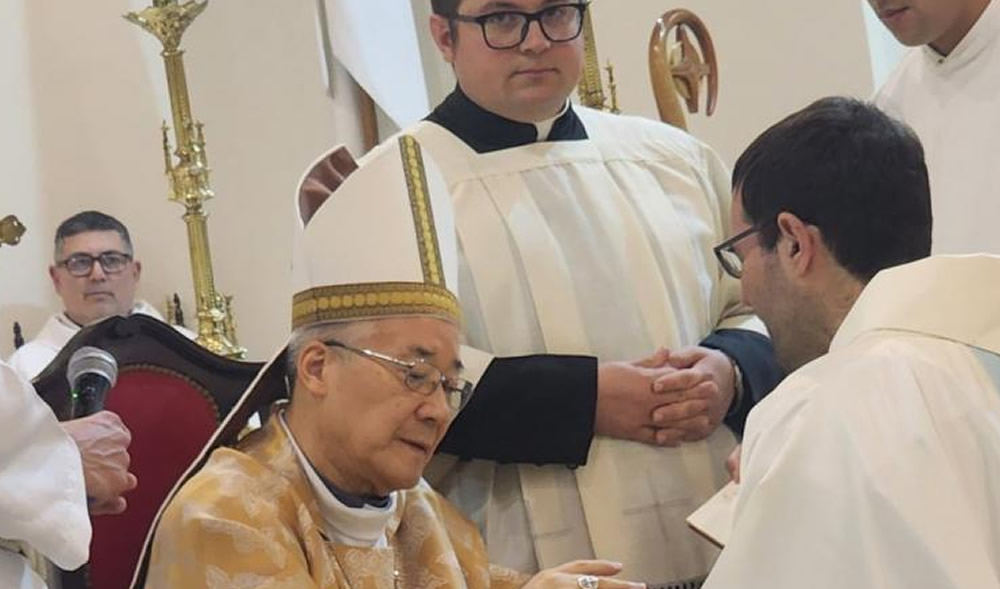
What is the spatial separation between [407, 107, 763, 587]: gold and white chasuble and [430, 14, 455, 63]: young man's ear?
0.50ft

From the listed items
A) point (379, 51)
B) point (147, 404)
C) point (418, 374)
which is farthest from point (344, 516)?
point (379, 51)

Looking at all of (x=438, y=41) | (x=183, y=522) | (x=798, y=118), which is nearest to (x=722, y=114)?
(x=438, y=41)

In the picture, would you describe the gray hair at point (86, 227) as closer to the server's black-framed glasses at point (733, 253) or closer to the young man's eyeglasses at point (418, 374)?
the young man's eyeglasses at point (418, 374)

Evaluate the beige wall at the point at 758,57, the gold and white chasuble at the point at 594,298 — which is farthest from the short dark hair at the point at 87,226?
the gold and white chasuble at the point at 594,298

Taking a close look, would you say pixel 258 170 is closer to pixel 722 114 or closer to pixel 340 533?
pixel 722 114

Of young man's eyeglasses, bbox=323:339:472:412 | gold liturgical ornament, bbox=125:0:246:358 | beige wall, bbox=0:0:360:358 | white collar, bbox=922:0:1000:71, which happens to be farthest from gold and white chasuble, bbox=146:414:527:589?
beige wall, bbox=0:0:360:358

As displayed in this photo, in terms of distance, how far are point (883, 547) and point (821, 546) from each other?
77mm

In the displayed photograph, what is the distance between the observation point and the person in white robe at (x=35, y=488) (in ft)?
7.58

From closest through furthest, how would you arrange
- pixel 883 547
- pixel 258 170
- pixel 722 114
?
pixel 883 547 → pixel 722 114 → pixel 258 170

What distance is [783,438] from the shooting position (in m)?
1.88

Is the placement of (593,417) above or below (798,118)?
below

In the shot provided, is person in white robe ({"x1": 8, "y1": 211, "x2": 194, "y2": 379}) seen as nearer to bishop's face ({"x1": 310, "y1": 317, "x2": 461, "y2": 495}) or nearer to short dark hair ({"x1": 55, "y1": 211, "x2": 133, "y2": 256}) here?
short dark hair ({"x1": 55, "y1": 211, "x2": 133, "y2": 256})

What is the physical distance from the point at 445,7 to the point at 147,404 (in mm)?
958

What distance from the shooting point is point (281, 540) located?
216cm
